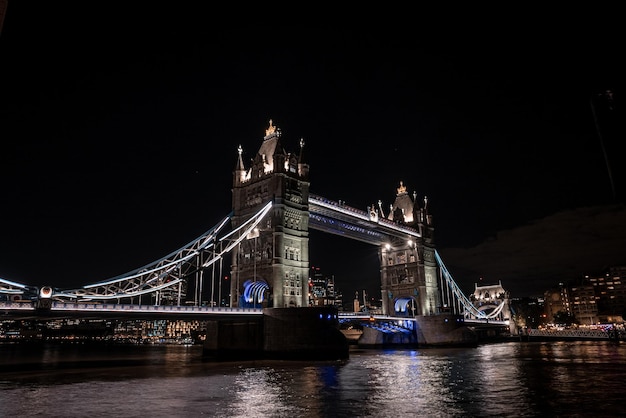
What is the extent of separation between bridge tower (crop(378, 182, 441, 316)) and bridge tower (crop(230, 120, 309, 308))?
2983 cm

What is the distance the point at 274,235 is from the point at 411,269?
3855 cm

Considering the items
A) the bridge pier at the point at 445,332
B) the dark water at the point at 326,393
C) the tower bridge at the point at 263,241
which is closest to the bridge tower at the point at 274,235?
the tower bridge at the point at 263,241

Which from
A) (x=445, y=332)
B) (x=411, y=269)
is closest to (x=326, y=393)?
(x=445, y=332)

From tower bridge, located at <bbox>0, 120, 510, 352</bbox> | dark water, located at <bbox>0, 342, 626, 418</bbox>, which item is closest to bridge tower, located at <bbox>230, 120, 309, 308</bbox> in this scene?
tower bridge, located at <bbox>0, 120, 510, 352</bbox>

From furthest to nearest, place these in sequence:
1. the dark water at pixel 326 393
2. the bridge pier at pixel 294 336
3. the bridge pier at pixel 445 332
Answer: the bridge pier at pixel 445 332
the bridge pier at pixel 294 336
the dark water at pixel 326 393

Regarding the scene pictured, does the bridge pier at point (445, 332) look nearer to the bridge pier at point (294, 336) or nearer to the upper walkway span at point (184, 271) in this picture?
the upper walkway span at point (184, 271)

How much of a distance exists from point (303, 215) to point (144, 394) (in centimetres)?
3701

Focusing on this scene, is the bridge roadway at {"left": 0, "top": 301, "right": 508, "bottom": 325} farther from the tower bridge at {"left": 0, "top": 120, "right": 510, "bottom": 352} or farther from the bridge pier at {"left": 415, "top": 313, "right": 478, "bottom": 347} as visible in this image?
the bridge pier at {"left": 415, "top": 313, "right": 478, "bottom": 347}

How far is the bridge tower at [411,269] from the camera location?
84688 mm

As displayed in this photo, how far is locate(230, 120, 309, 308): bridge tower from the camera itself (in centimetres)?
5491

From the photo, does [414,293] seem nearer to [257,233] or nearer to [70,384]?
[257,233]

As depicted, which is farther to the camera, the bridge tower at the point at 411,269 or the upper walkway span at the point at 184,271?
the bridge tower at the point at 411,269

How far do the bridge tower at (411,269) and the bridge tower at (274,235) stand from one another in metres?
29.8

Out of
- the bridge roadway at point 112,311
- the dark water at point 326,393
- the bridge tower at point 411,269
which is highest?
the bridge tower at point 411,269
